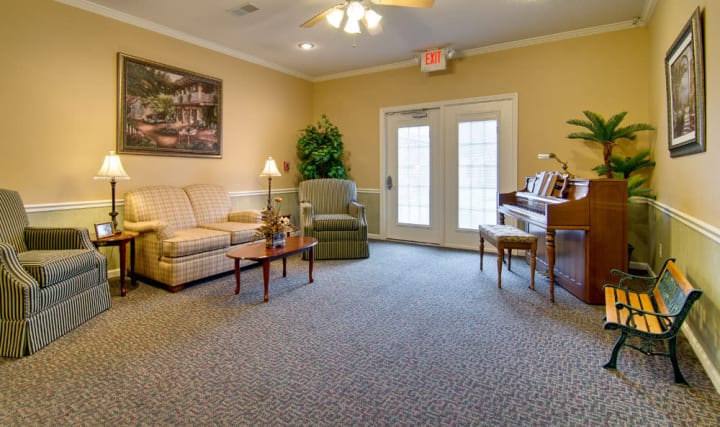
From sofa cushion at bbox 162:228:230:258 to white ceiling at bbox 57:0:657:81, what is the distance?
229 centimetres

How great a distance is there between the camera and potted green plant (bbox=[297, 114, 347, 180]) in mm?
5906

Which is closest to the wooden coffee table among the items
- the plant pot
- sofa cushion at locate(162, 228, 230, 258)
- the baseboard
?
the plant pot

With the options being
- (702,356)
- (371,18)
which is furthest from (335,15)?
(702,356)

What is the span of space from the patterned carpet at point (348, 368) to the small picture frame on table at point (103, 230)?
1.95ft

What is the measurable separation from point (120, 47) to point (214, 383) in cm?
369

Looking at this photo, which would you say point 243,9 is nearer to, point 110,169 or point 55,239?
point 110,169

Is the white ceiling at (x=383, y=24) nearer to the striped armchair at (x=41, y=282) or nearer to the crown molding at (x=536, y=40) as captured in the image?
the crown molding at (x=536, y=40)

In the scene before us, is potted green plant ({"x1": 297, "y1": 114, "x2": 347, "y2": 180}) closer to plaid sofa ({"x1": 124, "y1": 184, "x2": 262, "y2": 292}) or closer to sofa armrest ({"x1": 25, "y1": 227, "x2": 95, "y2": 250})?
plaid sofa ({"x1": 124, "y1": 184, "x2": 262, "y2": 292})

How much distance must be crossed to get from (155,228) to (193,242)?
1.25 ft

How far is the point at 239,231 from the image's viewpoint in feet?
13.3

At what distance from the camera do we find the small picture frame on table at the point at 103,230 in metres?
3.35

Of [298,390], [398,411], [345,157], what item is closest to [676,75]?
[398,411]

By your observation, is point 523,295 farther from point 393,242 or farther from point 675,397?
point 393,242

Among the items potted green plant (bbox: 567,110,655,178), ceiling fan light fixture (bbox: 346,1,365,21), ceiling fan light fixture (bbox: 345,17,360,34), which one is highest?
ceiling fan light fixture (bbox: 346,1,365,21)
